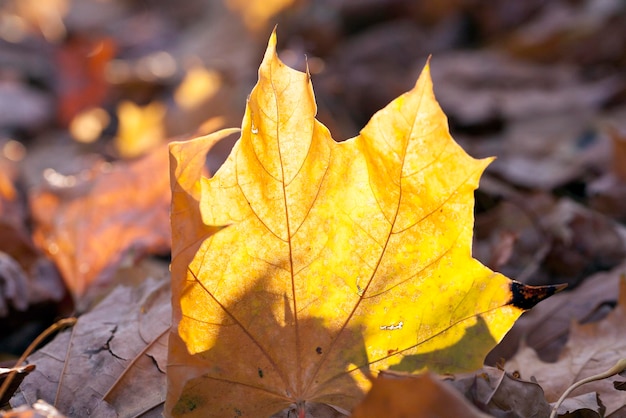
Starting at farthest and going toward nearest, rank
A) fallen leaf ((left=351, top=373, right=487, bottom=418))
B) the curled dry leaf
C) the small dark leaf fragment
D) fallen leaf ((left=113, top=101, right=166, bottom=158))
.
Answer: fallen leaf ((left=113, top=101, right=166, bottom=158)) → the curled dry leaf → the small dark leaf fragment → fallen leaf ((left=351, top=373, right=487, bottom=418))

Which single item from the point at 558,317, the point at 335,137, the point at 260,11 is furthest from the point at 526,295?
the point at 260,11

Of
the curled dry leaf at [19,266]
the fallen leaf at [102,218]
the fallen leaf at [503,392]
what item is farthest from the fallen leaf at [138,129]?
the fallen leaf at [503,392]

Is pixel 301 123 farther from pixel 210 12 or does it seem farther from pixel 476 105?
pixel 210 12

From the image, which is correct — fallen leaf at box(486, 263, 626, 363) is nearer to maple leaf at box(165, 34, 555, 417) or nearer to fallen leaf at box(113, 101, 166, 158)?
maple leaf at box(165, 34, 555, 417)

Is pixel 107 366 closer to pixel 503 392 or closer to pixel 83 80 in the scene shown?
pixel 503 392

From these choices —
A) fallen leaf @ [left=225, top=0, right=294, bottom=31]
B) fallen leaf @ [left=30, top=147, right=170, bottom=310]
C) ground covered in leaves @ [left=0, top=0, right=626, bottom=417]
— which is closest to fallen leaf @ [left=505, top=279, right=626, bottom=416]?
ground covered in leaves @ [left=0, top=0, right=626, bottom=417]

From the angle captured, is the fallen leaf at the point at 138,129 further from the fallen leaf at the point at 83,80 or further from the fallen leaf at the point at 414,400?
the fallen leaf at the point at 414,400

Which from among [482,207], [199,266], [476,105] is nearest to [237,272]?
[199,266]
